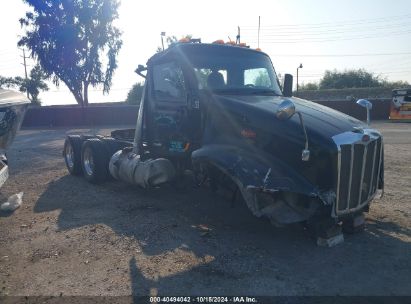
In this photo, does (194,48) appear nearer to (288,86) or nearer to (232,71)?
(232,71)

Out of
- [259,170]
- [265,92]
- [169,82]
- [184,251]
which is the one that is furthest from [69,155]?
[259,170]

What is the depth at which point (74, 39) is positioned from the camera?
114 feet

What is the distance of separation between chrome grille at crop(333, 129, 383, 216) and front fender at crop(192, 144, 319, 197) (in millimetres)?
414

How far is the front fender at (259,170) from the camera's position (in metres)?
4.39

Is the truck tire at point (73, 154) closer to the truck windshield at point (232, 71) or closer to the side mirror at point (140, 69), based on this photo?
the side mirror at point (140, 69)

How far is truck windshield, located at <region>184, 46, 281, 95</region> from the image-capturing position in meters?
6.00

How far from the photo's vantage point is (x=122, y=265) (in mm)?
4406

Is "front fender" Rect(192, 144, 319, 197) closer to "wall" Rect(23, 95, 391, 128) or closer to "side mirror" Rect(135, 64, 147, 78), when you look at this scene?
"side mirror" Rect(135, 64, 147, 78)

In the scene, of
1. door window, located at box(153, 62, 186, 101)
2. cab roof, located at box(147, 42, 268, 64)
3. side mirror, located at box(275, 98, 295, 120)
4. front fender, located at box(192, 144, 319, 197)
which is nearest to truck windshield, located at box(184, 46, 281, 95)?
cab roof, located at box(147, 42, 268, 64)

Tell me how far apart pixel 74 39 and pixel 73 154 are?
92.9 ft

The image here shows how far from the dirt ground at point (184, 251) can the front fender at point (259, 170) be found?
84 cm

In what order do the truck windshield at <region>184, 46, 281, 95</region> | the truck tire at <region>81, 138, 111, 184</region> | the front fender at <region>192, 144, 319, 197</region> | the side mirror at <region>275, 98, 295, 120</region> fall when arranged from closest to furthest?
the front fender at <region>192, 144, 319, 197</region> < the side mirror at <region>275, 98, 295, 120</region> < the truck windshield at <region>184, 46, 281, 95</region> < the truck tire at <region>81, 138, 111, 184</region>

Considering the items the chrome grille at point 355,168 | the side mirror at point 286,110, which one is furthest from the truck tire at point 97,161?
the chrome grille at point 355,168

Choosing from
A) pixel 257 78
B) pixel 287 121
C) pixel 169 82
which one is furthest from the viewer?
pixel 169 82
